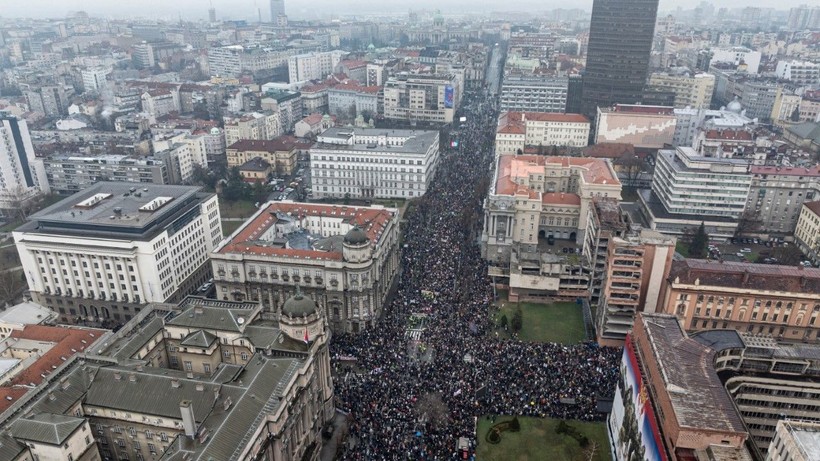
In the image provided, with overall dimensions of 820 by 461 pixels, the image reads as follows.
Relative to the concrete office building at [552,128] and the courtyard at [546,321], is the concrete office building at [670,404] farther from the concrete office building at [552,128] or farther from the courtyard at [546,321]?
the concrete office building at [552,128]

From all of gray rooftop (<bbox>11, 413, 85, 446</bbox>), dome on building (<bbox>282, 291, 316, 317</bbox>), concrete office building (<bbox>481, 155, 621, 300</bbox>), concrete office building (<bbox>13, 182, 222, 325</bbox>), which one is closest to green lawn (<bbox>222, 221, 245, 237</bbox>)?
concrete office building (<bbox>13, 182, 222, 325</bbox>)

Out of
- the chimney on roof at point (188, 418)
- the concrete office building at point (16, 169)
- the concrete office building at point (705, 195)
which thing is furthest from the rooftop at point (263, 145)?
the chimney on roof at point (188, 418)

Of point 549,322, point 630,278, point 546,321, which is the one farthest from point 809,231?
point 546,321

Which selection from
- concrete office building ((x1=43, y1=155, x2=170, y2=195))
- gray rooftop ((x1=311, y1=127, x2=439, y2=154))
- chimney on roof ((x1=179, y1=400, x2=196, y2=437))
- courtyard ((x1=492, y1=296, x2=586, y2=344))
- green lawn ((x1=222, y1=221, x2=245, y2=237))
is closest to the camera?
chimney on roof ((x1=179, y1=400, x2=196, y2=437))

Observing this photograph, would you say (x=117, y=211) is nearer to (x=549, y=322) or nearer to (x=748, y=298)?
(x=549, y=322)

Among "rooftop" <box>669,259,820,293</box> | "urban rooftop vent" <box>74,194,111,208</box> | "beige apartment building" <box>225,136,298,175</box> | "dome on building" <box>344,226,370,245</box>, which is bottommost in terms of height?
"beige apartment building" <box>225,136,298,175</box>

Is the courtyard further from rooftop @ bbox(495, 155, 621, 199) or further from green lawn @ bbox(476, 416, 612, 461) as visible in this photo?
rooftop @ bbox(495, 155, 621, 199)
